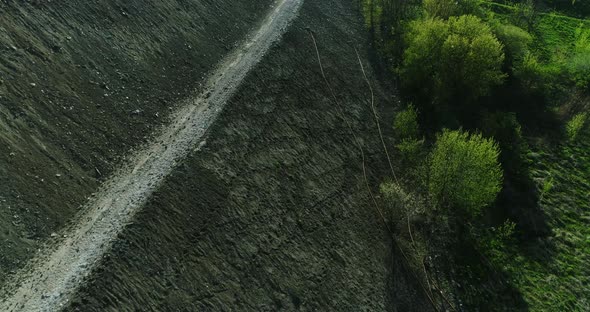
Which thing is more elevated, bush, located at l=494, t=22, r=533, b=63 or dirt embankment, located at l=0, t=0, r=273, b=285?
bush, located at l=494, t=22, r=533, b=63

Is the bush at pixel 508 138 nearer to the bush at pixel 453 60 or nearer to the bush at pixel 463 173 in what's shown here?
the bush at pixel 453 60

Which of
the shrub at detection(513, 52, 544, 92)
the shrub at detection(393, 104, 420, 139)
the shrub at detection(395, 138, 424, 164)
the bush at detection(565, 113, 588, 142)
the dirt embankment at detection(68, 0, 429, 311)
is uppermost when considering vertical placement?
the shrub at detection(513, 52, 544, 92)

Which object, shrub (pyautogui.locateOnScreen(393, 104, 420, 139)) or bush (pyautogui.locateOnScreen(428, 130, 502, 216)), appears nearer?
bush (pyautogui.locateOnScreen(428, 130, 502, 216))

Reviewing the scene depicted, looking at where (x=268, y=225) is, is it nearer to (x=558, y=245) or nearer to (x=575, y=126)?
(x=558, y=245)

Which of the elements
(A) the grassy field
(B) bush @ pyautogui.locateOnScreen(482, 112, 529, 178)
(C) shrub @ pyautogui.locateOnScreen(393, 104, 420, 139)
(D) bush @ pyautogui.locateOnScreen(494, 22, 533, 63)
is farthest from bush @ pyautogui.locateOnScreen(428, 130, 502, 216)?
(D) bush @ pyautogui.locateOnScreen(494, 22, 533, 63)

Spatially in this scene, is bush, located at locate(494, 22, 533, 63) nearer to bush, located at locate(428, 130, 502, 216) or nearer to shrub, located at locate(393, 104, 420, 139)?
shrub, located at locate(393, 104, 420, 139)
